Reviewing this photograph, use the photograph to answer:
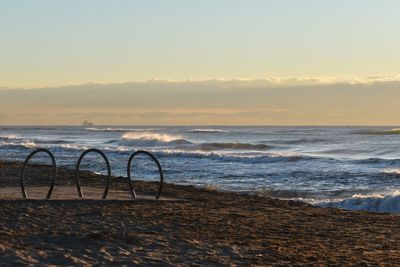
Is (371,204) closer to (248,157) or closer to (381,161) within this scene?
(381,161)

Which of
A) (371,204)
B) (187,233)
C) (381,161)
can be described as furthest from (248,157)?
(187,233)

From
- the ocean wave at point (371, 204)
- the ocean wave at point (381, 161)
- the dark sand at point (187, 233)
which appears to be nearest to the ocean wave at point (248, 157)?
the ocean wave at point (381, 161)

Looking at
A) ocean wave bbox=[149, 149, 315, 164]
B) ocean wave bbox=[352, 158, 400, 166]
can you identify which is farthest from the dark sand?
ocean wave bbox=[149, 149, 315, 164]

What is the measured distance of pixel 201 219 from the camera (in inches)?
453

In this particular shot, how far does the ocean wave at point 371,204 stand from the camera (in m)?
16.0

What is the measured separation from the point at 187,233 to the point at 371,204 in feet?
24.6

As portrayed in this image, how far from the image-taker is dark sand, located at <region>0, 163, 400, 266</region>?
27.2 ft

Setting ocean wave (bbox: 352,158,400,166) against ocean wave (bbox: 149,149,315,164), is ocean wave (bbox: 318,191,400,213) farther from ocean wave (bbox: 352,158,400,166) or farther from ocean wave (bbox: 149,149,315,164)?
ocean wave (bbox: 149,149,315,164)

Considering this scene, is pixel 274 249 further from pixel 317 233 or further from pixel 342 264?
pixel 317 233

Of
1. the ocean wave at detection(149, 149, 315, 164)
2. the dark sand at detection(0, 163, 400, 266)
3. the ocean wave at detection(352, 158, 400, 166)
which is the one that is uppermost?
the dark sand at detection(0, 163, 400, 266)

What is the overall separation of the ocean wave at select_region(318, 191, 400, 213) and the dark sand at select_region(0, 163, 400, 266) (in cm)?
193

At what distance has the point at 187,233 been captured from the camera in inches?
393

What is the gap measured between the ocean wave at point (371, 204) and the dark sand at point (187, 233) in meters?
1.93

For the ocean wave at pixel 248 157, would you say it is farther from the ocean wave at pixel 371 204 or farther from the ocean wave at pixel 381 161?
the ocean wave at pixel 371 204
